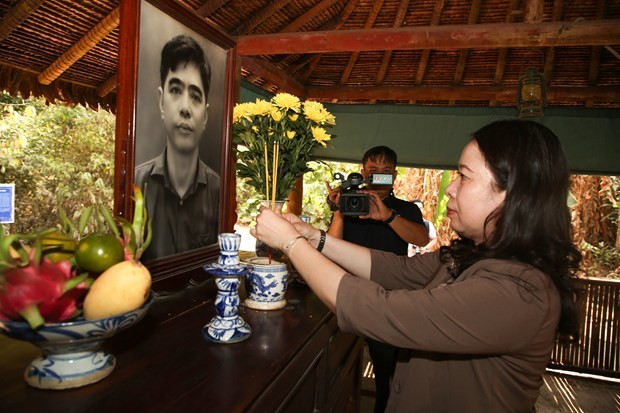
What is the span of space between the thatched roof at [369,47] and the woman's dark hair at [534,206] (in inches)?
86.8

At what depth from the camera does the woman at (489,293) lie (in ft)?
3.13

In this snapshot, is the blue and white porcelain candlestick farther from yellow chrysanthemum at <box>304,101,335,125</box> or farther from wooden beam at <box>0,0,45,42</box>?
wooden beam at <box>0,0,45,42</box>

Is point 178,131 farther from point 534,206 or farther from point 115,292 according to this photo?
point 534,206

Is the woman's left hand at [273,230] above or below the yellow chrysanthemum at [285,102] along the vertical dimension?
below

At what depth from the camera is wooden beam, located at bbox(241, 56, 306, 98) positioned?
3500 millimetres

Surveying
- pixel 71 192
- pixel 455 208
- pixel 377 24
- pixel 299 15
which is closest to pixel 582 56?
pixel 377 24

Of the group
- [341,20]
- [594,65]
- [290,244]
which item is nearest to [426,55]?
[341,20]

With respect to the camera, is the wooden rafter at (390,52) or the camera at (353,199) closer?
the camera at (353,199)

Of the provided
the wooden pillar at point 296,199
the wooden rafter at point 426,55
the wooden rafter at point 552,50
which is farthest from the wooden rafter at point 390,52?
the wooden pillar at point 296,199

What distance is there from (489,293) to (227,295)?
0.67m

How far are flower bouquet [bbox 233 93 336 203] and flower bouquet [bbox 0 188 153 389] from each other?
2.45ft

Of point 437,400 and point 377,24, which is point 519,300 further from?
point 377,24

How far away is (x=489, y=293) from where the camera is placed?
96cm

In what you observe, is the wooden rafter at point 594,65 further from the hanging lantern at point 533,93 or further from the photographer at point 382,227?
the photographer at point 382,227
